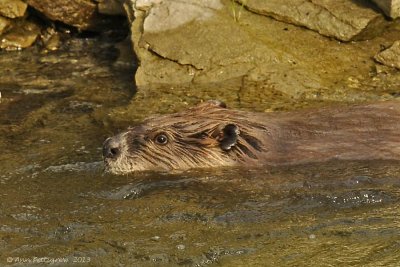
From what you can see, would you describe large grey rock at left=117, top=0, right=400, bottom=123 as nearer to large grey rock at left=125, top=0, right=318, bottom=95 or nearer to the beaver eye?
large grey rock at left=125, top=0, right=318, bottom=95

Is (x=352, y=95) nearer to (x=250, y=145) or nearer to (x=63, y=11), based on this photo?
(x=250, y=145)

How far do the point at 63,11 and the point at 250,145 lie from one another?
12.2 ft


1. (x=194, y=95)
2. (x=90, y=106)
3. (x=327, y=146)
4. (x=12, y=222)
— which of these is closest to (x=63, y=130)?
(x=90, y=106)

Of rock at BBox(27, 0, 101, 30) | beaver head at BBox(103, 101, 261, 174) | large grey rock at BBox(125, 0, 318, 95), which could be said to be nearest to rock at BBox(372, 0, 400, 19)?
large grey rock at BBox(125, 0, 318, 95)

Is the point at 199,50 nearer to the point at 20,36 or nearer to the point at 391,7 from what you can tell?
the point at 391,7

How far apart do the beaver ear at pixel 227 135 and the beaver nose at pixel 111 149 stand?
0.66 meters

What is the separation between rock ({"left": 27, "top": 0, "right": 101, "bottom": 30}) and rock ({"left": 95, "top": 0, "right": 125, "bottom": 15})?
93mm

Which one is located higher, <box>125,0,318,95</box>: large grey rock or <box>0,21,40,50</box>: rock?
<box>125,0,318,95</box>: large grey rock

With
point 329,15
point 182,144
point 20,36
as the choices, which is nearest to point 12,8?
point 20,36

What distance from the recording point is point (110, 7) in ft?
27.7

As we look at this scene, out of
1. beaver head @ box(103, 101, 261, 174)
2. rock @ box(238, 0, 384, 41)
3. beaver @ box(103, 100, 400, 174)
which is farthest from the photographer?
rock @ box(238, 0, 384, 41)

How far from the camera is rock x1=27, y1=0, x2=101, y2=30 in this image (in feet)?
27.9

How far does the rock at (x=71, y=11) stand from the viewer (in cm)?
852

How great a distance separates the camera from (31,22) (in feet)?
28.8
